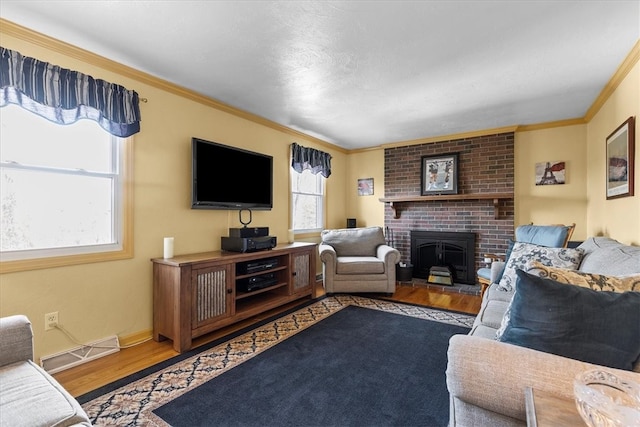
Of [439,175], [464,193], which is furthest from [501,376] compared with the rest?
[439,175]

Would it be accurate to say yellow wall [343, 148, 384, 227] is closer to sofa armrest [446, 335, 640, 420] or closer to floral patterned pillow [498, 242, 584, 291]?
floral patterned pillow [498, 242, 584, 291]

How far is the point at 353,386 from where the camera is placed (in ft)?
5.92

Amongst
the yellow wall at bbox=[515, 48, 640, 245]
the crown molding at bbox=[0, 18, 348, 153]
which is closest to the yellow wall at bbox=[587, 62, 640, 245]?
the yellow wall at bbox=[515, 48, 640, 245]

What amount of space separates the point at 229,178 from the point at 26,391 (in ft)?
7.34

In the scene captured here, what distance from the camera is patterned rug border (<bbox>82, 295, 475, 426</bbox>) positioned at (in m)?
1.56

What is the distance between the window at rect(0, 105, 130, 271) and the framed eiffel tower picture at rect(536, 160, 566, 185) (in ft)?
15.6

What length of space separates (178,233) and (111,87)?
Result: 1.29 meters

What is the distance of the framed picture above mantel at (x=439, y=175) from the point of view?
14.3 ft

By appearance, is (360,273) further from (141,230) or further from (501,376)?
(501,376)

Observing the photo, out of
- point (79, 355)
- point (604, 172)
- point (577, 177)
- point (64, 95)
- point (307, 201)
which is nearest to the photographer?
point (64, 95)

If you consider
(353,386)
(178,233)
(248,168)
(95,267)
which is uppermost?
(248,168)

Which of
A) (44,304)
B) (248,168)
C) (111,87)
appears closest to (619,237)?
(248,168)

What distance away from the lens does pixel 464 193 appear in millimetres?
4316

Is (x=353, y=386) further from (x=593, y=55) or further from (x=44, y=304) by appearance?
(x=593, y=55)
